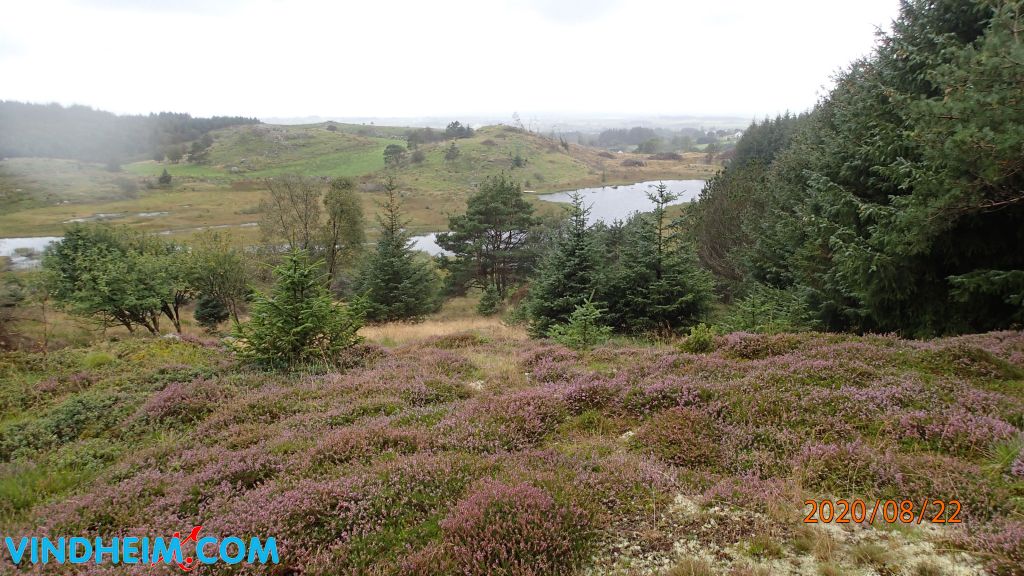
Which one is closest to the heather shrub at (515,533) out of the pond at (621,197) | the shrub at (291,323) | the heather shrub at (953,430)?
the heather shrub at (953,430)

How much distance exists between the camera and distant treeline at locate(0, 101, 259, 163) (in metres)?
126

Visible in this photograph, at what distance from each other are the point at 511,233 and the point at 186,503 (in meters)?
36.0

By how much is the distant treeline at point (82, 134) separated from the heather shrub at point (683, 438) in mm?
176176

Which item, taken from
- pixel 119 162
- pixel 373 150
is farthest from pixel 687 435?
pixel 119 162

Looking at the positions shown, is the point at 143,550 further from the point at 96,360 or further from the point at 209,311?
the point at 209,311

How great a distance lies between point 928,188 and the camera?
25.3ft

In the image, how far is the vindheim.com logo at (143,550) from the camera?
3.78 m

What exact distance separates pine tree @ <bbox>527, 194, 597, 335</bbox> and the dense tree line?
6.57 metres

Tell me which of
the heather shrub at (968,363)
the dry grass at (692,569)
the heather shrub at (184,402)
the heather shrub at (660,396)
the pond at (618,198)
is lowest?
the heather shrub at (184,402)

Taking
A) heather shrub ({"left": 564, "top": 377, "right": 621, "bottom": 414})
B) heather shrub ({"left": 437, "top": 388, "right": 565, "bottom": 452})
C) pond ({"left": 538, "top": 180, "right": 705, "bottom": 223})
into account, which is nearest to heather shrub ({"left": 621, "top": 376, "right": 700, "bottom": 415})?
heather shrub ({"left": 564, "top": 377, "right": 621, "bottom": 414})

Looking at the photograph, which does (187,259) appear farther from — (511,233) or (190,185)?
(190,185)

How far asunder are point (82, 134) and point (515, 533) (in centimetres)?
19543

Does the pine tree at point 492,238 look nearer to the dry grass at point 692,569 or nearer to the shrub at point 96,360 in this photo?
the shrub at point 96,360

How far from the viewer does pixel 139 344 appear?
40.4 feet
